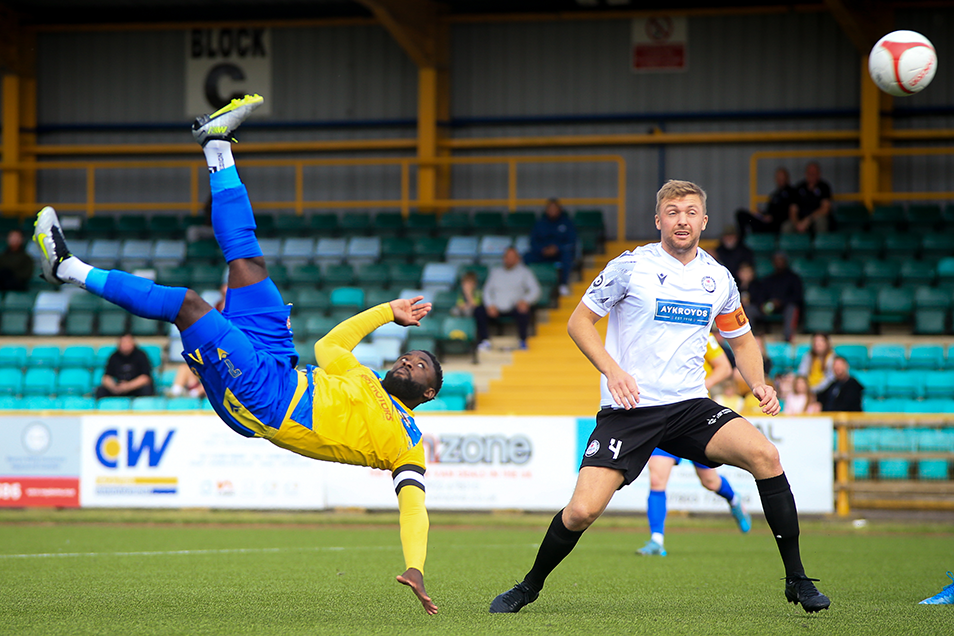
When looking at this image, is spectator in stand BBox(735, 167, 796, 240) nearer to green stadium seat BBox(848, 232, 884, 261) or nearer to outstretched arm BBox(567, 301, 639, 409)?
green stadium seat BBox(848, 232, 884, 261)

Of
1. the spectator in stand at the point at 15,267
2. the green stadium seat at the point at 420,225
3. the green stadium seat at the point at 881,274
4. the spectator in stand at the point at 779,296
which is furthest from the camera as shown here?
the green stadium seat at the point at 420,225

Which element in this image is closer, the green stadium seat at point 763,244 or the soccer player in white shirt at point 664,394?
the soccer player in white shirt at point 664,394

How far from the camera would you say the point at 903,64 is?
8062mm

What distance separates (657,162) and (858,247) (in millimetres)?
5067

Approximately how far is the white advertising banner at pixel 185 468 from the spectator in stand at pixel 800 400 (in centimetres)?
561

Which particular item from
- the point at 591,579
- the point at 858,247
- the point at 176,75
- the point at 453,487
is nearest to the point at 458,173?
the point at 176,75

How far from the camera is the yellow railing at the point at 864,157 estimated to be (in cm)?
1769

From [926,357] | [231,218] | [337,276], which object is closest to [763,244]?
[926,357]

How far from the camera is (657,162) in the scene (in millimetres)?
20516

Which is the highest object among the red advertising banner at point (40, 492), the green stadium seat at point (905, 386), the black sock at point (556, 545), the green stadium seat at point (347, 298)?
the green stadium seat at point (347, 298)

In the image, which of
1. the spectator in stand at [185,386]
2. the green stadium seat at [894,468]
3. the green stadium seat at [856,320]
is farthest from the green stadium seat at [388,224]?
the green stadium seat at [894,468]

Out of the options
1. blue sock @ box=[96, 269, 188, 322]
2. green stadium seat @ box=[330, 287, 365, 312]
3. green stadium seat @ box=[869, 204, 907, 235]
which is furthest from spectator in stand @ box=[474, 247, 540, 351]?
blue sock @ box=[96, 269, 188, 322]

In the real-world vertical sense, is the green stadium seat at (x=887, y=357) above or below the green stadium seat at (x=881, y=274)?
below

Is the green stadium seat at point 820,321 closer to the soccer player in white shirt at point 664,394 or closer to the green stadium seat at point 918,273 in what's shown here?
the green stadium seat at point 918,273
